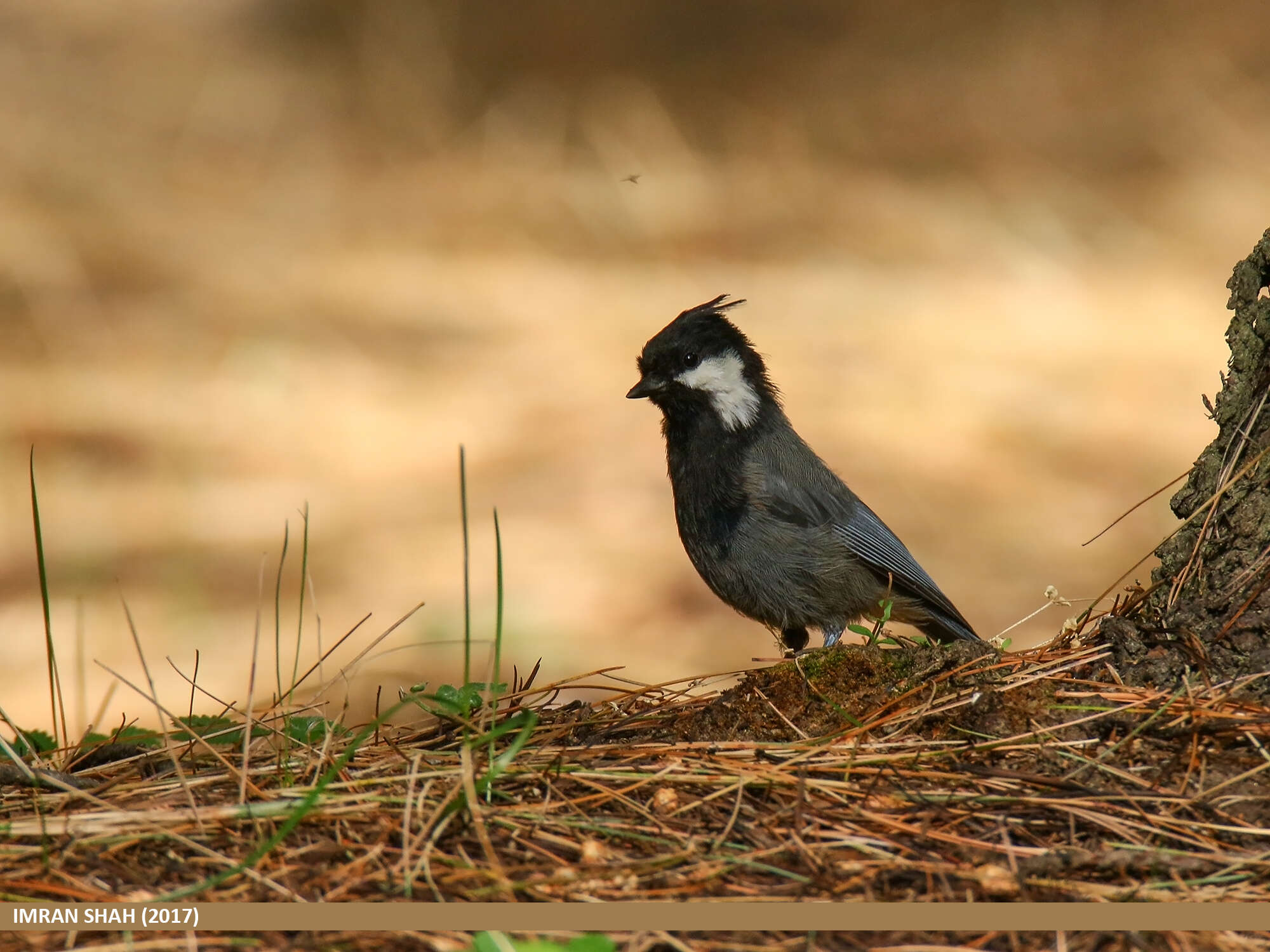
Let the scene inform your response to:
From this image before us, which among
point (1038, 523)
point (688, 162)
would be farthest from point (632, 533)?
point (688, 162)

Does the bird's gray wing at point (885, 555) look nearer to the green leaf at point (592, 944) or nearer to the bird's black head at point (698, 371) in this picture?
the bird's black head at point (698, 371)

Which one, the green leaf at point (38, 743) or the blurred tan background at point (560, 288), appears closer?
the green leaf at point (38, 743)

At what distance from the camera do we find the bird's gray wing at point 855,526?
3.90 m

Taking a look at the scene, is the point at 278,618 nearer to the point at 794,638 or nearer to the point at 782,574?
the point at 782,574

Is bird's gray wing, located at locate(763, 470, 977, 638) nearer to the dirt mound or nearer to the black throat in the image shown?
the black throat

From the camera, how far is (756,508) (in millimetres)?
3885

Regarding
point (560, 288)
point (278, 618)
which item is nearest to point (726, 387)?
point (278, 618)

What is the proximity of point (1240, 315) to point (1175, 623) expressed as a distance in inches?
29.8

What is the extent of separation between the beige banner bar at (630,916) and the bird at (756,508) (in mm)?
2080

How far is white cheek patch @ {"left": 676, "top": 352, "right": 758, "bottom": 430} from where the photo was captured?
4.01 meters

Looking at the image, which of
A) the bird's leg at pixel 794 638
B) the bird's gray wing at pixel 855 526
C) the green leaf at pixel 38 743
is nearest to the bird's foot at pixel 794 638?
the bird's leg at pixel 794 638

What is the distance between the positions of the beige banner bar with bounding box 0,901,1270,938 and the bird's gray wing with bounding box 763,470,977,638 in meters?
2.16

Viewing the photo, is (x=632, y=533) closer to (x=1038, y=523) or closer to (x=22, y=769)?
(x=1038, y=523)

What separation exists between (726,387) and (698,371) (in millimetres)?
115
